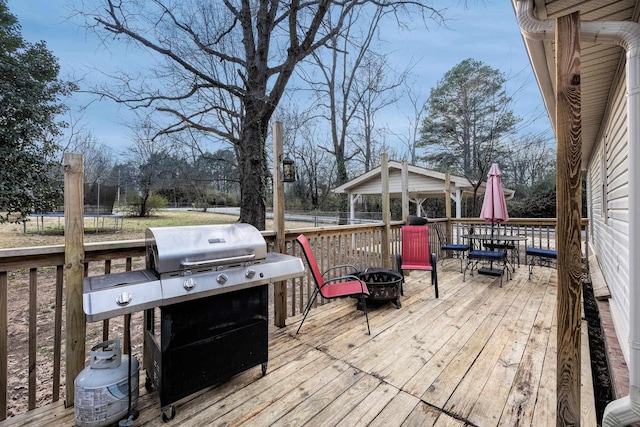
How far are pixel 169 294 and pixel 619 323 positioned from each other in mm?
3768

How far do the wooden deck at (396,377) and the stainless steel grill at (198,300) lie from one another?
0.63ft

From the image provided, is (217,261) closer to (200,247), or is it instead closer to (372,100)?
(200,247)

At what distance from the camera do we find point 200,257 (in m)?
1.83

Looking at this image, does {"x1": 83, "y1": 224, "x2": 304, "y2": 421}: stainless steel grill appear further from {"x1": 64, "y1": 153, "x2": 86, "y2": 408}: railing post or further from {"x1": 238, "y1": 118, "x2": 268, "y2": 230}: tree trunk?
{"x1": 238, "y1": 118, "x2": 268, "y2": 230}: tree trunk

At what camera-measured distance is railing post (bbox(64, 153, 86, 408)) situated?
185 centimetres

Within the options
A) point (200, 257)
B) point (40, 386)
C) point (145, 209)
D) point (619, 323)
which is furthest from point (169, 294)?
point (145, 209)

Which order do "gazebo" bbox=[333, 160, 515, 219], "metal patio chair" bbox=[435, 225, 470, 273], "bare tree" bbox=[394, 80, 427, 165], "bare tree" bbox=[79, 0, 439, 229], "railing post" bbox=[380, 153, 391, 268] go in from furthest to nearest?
"bare tree" bbox=[394, 80, 427, 165]
"gazebo" bbox=[333, 160, 515, 219]
"bare tree" bbox=[79, 0, 439, 229]
"metal patio chair" bbox=[435, 225, 470, 273]
"railing post" bbox=[380, 153, 391, 268]

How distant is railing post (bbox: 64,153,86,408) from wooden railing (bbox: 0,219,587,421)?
2.7 inches

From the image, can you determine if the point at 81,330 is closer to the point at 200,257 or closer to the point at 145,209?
the point at 200,257

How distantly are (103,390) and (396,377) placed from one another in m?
1.90

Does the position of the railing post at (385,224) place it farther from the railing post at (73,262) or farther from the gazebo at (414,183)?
the gazebo at (414,183)

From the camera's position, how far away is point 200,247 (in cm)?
186

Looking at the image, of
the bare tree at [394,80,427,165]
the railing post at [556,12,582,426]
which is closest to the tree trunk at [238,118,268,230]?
the railing post at [556,12,582,426]

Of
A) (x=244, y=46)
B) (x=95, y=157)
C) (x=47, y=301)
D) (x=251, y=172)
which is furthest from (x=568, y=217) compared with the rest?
(x=95, y=157)
